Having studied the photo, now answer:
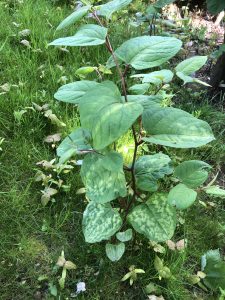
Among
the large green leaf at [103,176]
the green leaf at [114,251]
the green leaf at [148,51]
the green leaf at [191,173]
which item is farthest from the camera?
the green leaf at [114,251]

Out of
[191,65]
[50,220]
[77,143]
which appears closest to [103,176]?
[77,143]

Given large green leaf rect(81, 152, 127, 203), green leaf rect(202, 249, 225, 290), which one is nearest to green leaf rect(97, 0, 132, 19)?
large green leaf rect(81, 152, 127, 203)

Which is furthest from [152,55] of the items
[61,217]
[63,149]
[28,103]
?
[28,103]

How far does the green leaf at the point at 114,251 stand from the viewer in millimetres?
1690

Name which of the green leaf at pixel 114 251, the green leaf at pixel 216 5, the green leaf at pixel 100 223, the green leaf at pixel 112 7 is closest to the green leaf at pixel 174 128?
the green leaf at pixel 112 7

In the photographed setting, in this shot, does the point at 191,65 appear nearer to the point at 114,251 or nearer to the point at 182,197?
the point at 182,197

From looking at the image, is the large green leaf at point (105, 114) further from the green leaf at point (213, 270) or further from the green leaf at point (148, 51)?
the green leaf at point (213, 270)

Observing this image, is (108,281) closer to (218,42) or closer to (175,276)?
(175,276)

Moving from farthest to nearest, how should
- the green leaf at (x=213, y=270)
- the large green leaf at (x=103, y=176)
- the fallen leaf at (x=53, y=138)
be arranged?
the fallen leaf at (x=53, y=138) → the green leaf at (x=213, y=270) → the large green leaf at (x=103, y=176)

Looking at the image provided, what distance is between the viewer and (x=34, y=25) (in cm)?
319

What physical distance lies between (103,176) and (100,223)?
0.98 feet

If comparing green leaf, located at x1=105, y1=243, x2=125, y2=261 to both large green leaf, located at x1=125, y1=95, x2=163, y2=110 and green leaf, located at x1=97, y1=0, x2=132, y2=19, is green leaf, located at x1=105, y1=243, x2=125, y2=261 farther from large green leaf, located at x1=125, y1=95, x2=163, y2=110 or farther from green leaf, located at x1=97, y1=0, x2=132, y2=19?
green leaf, located at x1=97, y1=0, x2=132, y2=19

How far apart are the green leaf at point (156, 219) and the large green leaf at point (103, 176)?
0.14 m

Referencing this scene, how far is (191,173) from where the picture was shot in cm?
150
